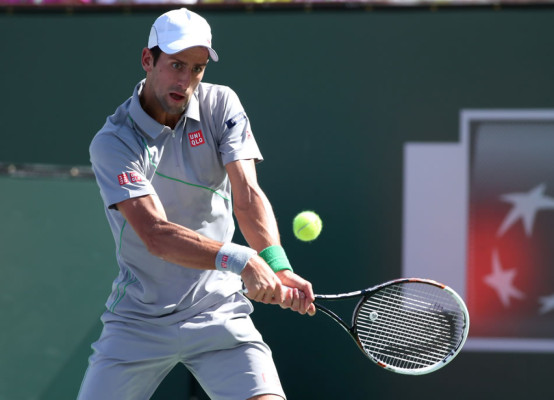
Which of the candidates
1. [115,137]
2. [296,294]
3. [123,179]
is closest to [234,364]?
[296,294]

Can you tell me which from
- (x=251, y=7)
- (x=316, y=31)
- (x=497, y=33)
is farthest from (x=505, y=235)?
(x=251, y=7)

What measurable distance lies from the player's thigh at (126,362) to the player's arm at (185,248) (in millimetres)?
353

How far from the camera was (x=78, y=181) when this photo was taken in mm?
4398

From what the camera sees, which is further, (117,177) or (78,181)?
(78,181)

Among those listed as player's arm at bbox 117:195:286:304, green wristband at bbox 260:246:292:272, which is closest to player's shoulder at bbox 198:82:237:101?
player's arm at bbox 117:195:286:304

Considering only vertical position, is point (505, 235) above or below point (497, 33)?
below

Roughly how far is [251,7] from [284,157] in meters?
0.84

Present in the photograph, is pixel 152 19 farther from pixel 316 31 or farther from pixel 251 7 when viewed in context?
pixel 316 31

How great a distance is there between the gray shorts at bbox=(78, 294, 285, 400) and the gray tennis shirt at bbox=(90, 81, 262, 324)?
5cm

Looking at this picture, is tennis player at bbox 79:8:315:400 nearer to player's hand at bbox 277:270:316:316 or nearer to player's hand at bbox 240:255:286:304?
player's hand at bbox 277:270:316:316

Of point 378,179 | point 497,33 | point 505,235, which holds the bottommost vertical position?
point 505,235

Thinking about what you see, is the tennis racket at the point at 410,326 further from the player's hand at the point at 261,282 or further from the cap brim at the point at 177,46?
the cap brim at the point at 177,46

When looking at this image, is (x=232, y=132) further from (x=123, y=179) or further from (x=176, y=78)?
(x=123, y=179)

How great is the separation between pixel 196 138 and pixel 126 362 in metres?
0.78
